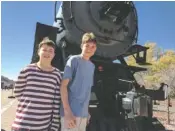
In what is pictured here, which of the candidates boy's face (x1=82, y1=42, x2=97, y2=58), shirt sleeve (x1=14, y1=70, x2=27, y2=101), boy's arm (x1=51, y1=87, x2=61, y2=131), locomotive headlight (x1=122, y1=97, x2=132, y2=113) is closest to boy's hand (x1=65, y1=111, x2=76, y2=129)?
boy's arm (x1=51, y1=87, x2=61, y2=131)

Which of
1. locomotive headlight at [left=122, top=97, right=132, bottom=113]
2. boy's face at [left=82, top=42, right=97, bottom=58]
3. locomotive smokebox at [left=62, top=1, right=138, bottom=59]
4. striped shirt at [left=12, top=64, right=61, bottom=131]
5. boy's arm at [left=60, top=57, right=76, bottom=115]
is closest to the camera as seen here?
striped shirt at [left=12, top=64, right=61, bottom=131]

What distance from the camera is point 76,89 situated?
2805 mm

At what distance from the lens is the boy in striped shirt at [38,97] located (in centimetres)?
257

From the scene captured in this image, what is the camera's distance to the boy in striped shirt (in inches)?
101

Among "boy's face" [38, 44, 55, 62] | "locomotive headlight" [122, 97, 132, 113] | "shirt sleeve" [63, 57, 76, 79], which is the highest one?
"boy's face" [38, 44, 55, 62]

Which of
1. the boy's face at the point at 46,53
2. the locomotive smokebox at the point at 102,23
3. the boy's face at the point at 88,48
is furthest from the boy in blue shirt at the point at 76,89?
the locomotive smokebox at the point at 102,23

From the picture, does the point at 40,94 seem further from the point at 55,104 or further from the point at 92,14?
the point at 92,14

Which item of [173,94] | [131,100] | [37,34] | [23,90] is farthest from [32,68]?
[173,94]

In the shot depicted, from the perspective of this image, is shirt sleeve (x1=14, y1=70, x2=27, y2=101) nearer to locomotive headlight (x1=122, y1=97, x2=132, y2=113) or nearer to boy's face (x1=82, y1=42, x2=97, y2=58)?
boy's face (x1=82, y1=42, x2=97, y2=58)

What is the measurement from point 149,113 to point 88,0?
265 cm

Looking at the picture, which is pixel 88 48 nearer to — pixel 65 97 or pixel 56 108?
pixel 65 97

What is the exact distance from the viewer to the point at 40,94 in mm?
2596

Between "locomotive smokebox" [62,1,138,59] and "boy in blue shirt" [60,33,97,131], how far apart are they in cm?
270

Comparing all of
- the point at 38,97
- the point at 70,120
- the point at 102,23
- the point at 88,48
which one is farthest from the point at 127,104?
the point at 38,97
